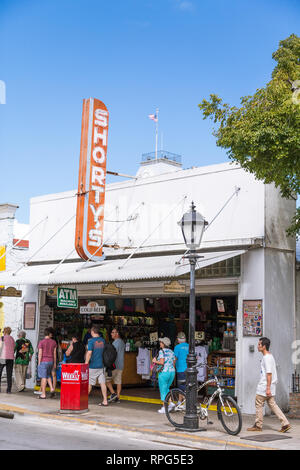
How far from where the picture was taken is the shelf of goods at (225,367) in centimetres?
1562

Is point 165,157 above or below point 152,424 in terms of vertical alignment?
above

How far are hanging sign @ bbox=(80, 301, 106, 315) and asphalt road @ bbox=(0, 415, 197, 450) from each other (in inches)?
229

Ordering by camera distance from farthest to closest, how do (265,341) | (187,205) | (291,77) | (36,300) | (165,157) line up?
(165,157) < (36,300) < (187,205) < (291,77) < (265,341)

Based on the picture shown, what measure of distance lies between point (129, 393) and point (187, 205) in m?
5.70

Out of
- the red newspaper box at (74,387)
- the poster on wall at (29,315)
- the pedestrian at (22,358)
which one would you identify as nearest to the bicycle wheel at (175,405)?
the red newspaper box at (74,387)

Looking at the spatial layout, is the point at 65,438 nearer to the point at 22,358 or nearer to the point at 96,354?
the point at 96,354

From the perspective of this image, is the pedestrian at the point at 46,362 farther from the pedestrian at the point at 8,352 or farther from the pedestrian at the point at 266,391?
the pedestrian at the point at 266,391

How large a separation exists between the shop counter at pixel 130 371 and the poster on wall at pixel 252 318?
5551mm

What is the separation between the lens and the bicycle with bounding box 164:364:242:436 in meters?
11.4

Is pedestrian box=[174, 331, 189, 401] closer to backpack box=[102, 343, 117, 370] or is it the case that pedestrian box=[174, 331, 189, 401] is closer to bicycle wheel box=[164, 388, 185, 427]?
backpack box=[102, 343, 117, 370]

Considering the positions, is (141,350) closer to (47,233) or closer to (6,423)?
(47,233)

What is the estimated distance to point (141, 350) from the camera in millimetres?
18672

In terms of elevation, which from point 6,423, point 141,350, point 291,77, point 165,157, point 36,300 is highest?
point 165,157
